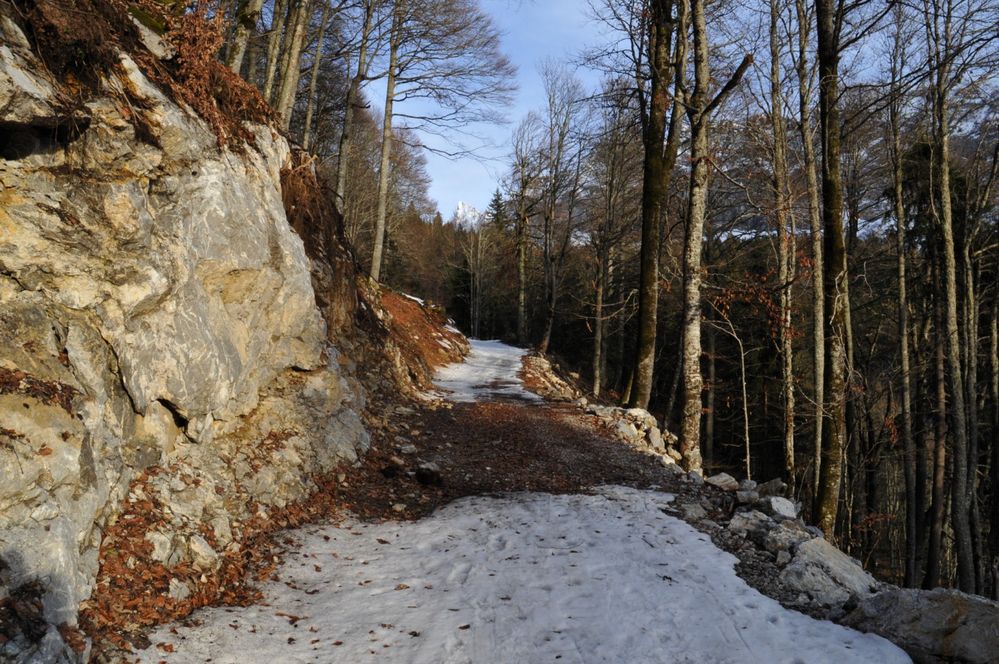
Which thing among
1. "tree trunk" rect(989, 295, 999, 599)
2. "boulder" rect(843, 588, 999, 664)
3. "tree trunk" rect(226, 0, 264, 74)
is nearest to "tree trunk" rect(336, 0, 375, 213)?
"tree trunk" rect(226, 0, 264, 74)

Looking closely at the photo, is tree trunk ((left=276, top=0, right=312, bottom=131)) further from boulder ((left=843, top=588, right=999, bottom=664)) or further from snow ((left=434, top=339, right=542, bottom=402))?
boulder ((left=843, top=588, right=999, bottom=664))

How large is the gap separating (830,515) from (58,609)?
27.7 ft

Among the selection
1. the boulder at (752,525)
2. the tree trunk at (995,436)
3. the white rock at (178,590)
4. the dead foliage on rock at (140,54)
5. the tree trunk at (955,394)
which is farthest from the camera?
the tree trunk at (995,436)

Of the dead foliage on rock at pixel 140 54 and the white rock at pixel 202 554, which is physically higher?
the dead foliage on rock at pixel 140 54

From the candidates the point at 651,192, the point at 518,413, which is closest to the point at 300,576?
the point at 518,413

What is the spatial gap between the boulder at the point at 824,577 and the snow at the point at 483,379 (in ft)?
24.8

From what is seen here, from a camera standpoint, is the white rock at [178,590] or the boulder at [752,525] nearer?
the white rock at [178,590]

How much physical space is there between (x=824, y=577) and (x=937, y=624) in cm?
99

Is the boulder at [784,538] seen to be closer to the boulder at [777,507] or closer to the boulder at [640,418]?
the boulder at [777,507]

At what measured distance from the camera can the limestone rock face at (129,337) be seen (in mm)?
3213

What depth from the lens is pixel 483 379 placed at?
50.0ft

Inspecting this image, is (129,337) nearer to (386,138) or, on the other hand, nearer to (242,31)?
(242,31)

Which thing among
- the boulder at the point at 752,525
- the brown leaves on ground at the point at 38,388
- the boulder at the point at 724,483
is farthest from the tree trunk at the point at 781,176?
the brown leaves on ground at the point at 38,388

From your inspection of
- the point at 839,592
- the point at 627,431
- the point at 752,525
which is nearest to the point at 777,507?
the point at 752,525
